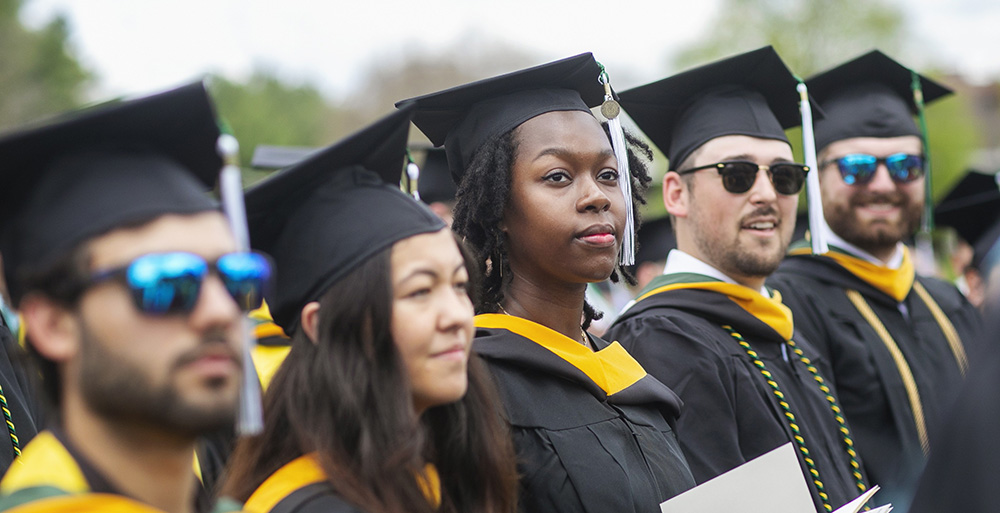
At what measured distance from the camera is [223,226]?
5.78ft

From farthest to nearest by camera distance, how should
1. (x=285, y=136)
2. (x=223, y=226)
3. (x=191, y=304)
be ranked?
(x=285, y=136), (x=223, y=226), (x=191, y=304)

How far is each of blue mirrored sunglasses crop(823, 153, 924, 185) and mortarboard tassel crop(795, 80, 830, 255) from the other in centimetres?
79

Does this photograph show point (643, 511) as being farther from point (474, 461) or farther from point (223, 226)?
point (223, 226)

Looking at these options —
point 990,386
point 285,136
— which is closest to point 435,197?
point 990,386

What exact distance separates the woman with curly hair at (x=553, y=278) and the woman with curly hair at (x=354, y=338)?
1.71 feet

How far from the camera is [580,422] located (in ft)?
9.21

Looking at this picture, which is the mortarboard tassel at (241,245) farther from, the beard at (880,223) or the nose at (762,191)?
the beard at (880,223)

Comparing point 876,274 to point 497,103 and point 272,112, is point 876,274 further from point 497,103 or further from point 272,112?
point 272,112

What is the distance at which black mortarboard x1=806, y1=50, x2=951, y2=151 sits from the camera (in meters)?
4.92

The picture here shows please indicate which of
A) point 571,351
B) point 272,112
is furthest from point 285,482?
point 272,112

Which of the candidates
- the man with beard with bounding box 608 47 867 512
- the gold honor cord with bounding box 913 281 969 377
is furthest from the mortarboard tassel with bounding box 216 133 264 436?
the gold honor cord with bounding box 913 281 969 377

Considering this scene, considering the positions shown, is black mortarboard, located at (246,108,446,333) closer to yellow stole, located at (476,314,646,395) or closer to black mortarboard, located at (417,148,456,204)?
yellow stole, located at (476,314,646,395)

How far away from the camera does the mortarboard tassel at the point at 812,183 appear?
405cm

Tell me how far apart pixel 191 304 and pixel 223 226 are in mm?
183
